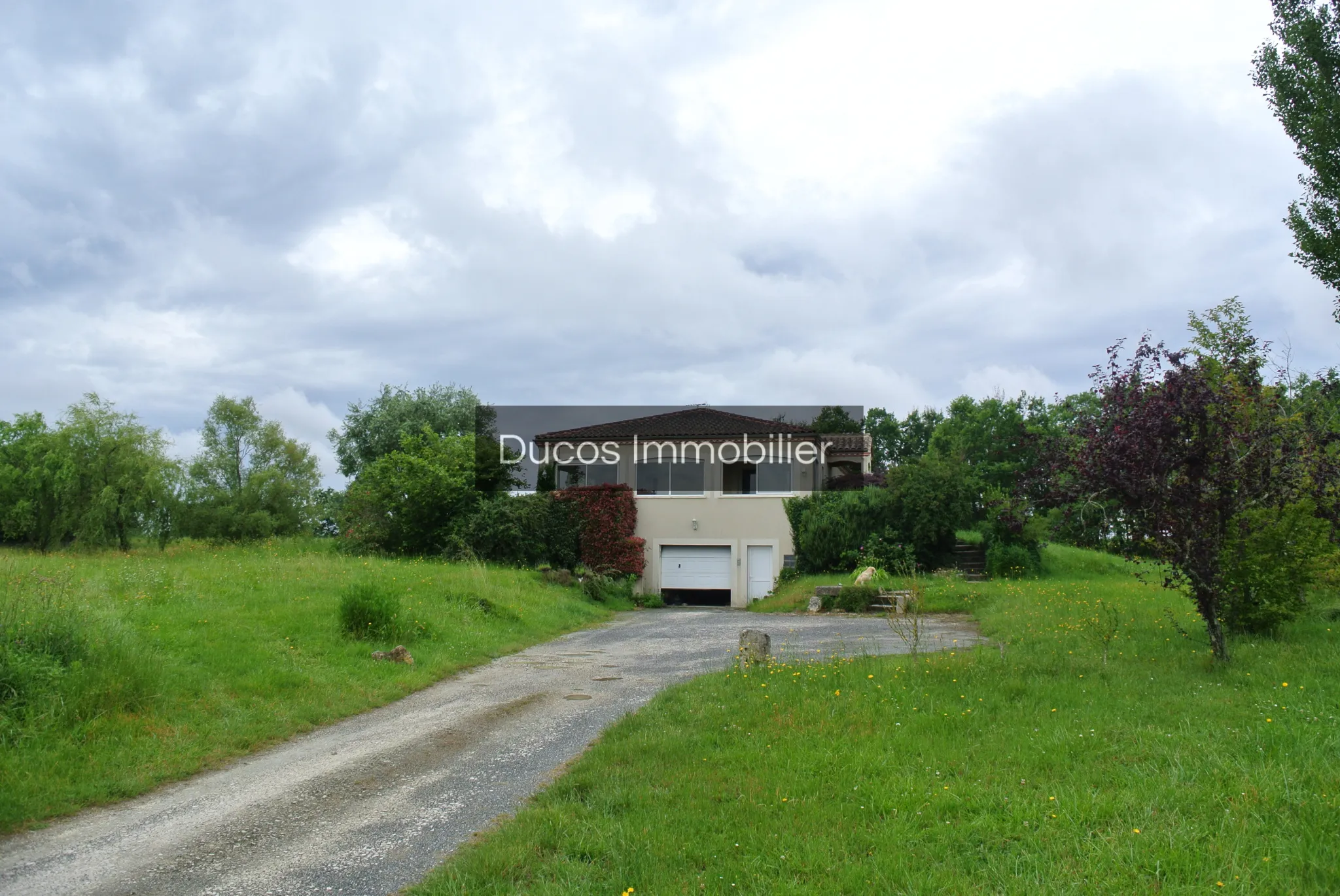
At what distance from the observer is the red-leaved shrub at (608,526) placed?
29.5 metres

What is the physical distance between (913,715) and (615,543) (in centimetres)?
2273

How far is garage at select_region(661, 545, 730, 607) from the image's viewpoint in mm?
30359

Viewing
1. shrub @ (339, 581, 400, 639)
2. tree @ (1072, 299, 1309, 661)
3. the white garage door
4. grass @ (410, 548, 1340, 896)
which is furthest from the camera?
the white garage door

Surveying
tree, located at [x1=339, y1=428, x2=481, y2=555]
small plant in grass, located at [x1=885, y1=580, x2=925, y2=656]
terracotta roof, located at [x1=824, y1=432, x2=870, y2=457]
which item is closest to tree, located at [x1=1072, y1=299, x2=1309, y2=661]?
small plant in grass, located at [x1=885, y1=580, x2=925, y2=656]

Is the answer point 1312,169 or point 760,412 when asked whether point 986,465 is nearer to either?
point 760,412

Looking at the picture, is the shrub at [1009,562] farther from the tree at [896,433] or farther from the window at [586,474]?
the tree at [896,433]

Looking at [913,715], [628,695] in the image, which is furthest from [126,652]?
[913,715]

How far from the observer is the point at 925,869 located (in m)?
4.34

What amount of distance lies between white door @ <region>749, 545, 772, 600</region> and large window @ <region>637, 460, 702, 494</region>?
3023mm

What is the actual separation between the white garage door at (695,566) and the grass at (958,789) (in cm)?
2108

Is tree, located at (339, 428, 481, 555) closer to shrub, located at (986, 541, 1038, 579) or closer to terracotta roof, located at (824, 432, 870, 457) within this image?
terracotta roof, located at (824, 432, 870, 457)

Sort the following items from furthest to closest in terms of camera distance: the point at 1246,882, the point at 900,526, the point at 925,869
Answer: the point at 900,526 → the point at 925,869 → the point at 1246,882

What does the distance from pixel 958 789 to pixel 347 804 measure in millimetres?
4089

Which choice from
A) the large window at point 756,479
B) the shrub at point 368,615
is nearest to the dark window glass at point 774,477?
the large window at point 756,479
